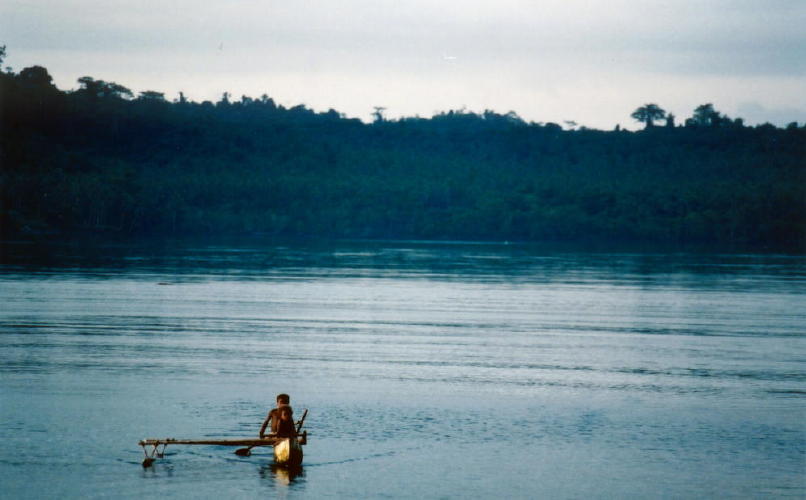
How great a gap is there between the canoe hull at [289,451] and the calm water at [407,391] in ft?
1.07

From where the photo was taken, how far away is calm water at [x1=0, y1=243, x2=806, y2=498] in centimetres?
2341

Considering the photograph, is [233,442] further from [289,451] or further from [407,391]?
[407,391]

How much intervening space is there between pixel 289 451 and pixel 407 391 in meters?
9.74

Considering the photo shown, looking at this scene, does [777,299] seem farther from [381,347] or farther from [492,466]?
[492,466]

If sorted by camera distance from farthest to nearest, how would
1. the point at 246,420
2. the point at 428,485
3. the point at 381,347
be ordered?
the point at 381,347 → the point at 246,420 → the point at 428,485

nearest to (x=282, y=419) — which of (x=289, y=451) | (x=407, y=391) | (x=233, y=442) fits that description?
(x=289, y=451)

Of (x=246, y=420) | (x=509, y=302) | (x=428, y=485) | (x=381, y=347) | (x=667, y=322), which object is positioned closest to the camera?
(x=428, y=485)

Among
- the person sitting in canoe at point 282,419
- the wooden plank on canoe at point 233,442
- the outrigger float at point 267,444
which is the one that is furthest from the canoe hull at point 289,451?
the person sitting in canoe at point 282,419

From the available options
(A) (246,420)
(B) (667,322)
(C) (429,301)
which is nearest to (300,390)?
(A) (246,420)

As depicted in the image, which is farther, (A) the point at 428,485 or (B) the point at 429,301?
(B) the point at 429,301

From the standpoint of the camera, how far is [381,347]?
143 ft

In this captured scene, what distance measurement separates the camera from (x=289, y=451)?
23.6m

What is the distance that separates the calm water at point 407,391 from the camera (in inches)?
922

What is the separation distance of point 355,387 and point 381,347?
33.0ft
